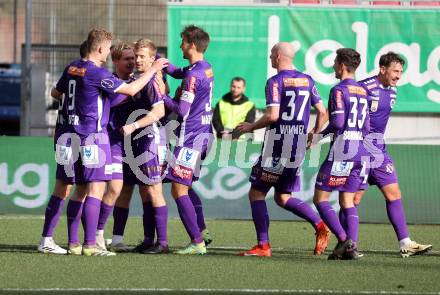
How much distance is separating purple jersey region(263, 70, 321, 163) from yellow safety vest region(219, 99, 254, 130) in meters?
6.26

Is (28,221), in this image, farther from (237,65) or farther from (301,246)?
(237,65)

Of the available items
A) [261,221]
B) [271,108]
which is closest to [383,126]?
[271,108]

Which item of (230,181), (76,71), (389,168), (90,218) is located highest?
(76,71)

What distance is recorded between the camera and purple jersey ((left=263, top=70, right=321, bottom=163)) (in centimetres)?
1062

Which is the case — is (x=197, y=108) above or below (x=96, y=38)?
below

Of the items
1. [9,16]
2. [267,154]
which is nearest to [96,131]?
[267,154]

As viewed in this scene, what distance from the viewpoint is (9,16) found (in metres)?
26.8

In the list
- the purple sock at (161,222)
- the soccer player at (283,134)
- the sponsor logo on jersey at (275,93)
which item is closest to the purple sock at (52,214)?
the purple sock at (161,222)

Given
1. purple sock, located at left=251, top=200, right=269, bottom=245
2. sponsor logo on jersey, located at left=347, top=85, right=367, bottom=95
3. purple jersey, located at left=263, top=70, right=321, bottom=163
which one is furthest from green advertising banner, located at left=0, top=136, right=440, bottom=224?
sponsor logo on jersey, located at left=347, top=85, right=367, bottom=95

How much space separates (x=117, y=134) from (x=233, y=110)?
20.7 feet

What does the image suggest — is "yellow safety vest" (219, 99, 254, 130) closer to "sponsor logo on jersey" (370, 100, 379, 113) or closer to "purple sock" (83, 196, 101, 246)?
"sponsor logo on jersey" (370, 100, 379, 113)

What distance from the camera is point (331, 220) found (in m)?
10.6

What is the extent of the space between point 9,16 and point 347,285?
19.7m

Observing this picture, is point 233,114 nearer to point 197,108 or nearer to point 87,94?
point 197,108
